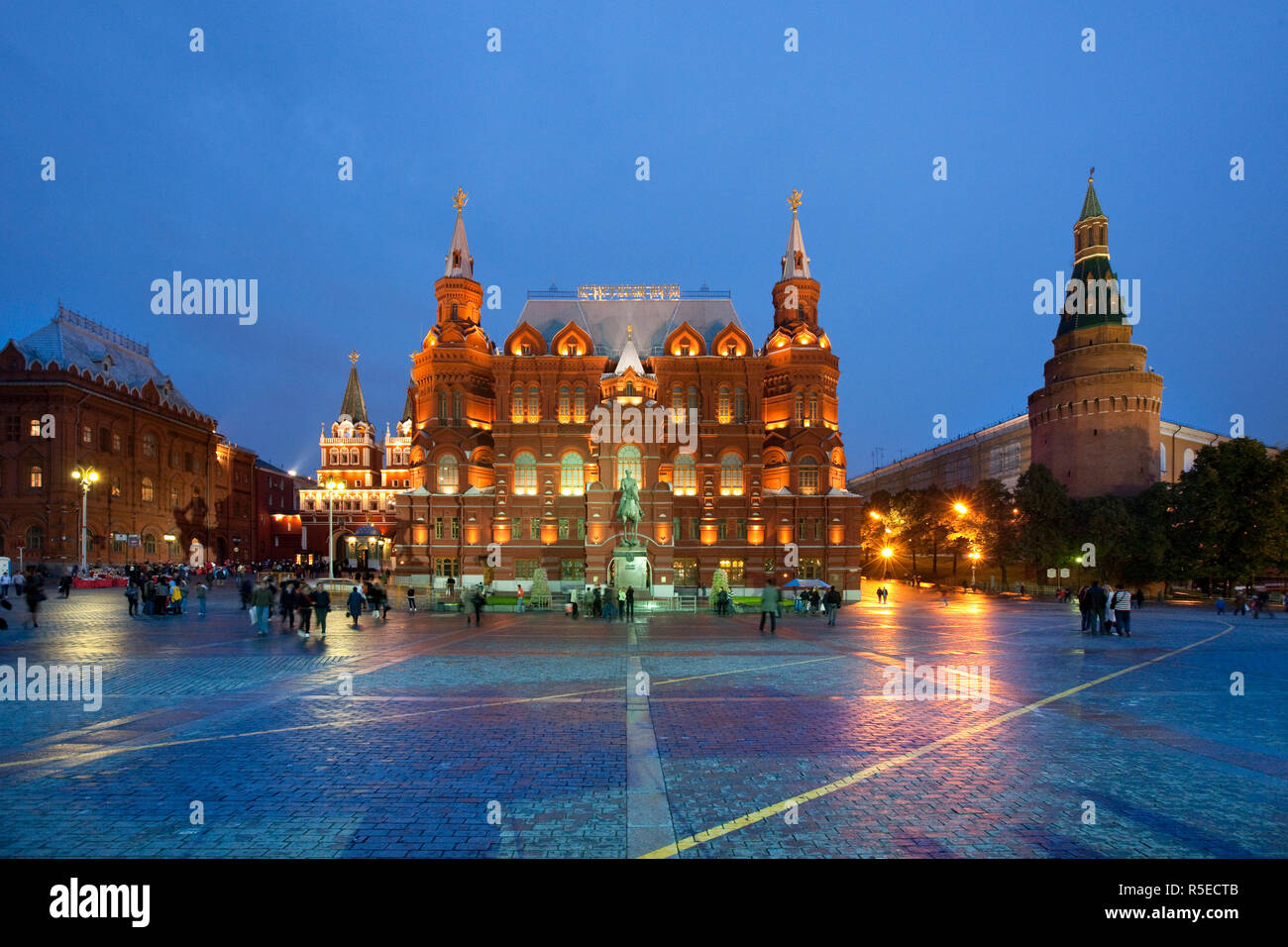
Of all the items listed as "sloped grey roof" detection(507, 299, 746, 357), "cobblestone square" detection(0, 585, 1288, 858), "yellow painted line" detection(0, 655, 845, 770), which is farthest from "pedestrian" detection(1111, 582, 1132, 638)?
"sloped grey roof" detection(507, 299, 746, 357)

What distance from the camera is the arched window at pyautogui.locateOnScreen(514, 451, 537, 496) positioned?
58.9 metres

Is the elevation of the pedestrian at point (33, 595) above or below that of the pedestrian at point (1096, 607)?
above

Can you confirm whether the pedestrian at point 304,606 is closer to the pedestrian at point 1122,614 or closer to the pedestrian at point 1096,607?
the pedestrian at point 1096,607

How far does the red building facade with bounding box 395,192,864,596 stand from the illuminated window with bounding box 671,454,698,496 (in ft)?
0.39

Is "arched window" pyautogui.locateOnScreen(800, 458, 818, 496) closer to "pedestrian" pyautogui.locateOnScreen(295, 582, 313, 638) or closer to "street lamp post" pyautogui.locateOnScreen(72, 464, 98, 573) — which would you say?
"pedestrian" pyautogui.locateOnScreen(295, 582, 313, 638)

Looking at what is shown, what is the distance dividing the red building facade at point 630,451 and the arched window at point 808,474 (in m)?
0.12

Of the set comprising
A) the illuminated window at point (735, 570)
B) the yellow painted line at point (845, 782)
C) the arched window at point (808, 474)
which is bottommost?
the illuminated window at point (735, 570)

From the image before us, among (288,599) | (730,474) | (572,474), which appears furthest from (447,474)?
(288,599)

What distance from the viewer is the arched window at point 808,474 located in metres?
58.6

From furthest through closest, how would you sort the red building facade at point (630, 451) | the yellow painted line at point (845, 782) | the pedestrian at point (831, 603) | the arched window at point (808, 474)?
the arched window at point (808, 474) < the red building facade at point (630, 451) < the pedestrian at point (831, 603) < the yellow painted line at point (845, 782)

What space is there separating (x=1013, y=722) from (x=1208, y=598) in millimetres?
54184

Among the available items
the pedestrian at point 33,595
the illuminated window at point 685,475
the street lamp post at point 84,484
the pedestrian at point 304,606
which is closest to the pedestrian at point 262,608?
the pedestrian at point 304,606

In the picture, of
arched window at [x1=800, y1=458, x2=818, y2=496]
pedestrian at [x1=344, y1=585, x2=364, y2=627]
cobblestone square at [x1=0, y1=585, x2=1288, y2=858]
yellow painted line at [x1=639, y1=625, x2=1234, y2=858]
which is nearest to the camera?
yellow painted line at [x1=639, y1=625, x2=1234, y2=858]
